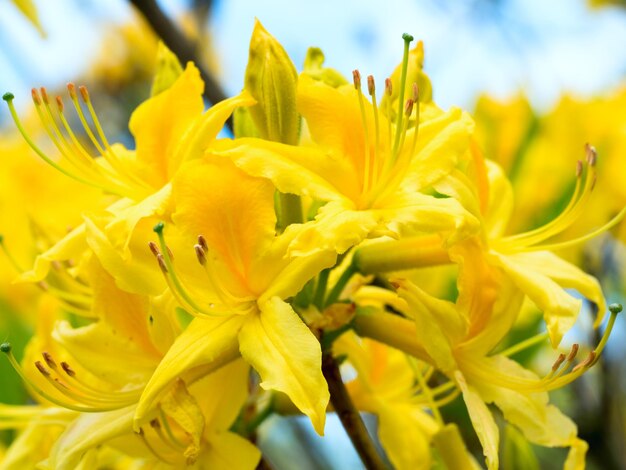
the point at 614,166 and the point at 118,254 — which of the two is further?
the point at 614,166

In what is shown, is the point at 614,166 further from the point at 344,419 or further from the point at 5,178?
the point at 5,178

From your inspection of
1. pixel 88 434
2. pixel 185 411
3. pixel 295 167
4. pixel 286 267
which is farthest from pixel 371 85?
pixel 88 434

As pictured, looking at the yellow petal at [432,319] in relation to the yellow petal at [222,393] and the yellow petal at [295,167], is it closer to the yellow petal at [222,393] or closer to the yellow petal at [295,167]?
the yellow petal at [295,167]

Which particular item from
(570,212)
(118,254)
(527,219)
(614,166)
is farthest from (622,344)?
(118,254)

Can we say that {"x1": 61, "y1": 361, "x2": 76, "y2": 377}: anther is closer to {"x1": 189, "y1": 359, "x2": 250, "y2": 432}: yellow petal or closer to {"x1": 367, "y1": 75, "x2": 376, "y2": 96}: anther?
{"x1": 189, "y1": 359, "x2": 250, "y2": 432}: yellow petal

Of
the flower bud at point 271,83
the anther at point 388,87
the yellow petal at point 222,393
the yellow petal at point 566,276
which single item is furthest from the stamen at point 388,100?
the yellow petal at point 222,393

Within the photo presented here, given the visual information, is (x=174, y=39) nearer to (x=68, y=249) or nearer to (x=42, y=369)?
(x=68, y=249)
